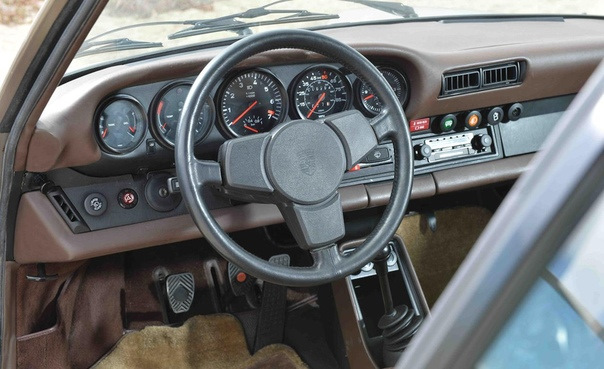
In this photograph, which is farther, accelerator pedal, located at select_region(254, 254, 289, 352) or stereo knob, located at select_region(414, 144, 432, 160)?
accelerator pedal, located at select_region(254, 254, 289, 352)

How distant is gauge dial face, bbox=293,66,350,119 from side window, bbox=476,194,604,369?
60.7 inches

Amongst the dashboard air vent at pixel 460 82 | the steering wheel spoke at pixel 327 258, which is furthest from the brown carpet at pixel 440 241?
the steering wheel spoke at pixel 327 258

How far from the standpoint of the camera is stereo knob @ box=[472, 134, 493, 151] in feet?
8.28

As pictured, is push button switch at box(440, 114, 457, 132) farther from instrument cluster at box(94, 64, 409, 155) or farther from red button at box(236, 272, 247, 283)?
red button at box(236, 272, 247, 283)

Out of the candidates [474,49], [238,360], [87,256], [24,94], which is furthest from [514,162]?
[24,94]

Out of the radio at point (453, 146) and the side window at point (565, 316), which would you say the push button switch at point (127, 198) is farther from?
the side window at point (565, 316)

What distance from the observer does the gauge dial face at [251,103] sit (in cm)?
214

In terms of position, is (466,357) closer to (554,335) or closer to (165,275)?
(554,335)

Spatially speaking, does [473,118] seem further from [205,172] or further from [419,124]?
[205,172]

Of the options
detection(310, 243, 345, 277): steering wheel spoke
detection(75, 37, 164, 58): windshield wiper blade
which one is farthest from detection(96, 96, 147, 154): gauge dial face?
detection(310, 243, 345, 277): steering wheel spoke

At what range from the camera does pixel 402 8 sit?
2.77 m

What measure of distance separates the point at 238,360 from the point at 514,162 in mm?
1101

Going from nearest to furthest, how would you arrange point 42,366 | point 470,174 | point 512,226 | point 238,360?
point 512,226, point 42,366, point 470,174, point 238,360

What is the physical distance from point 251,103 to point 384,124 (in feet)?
1.28
